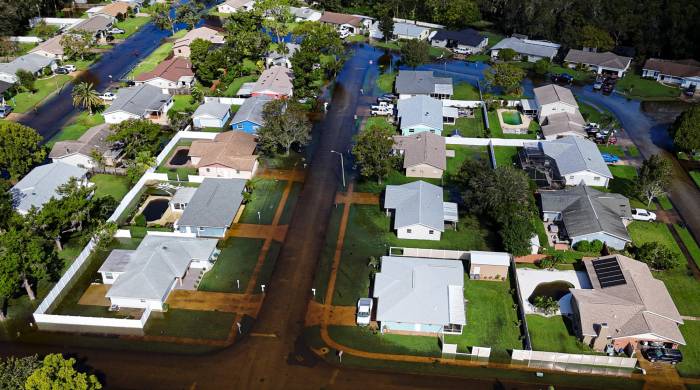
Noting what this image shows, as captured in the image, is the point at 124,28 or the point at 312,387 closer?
the point at 312,387

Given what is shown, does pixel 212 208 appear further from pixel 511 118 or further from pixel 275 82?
pixel 511 118

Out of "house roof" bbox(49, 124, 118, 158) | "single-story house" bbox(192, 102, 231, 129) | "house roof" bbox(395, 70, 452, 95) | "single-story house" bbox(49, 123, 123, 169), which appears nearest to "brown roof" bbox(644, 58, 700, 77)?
"house roof" bbox(395, 70, 452, 95)

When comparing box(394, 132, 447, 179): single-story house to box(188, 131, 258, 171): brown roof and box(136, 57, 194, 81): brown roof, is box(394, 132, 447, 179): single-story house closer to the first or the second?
box(188, 131, 258, 171): brown roof

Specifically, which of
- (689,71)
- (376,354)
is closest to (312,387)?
(376,354)

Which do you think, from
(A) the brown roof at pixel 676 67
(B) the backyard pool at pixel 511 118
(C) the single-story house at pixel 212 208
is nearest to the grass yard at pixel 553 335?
(C) the single-story house at pixel 212 208

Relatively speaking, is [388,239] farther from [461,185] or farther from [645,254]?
[645,254]

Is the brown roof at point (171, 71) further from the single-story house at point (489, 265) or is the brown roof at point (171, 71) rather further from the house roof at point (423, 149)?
the single-story house at point (489, 265)

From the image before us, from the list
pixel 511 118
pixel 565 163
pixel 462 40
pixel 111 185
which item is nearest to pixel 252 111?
pixel 111 185
